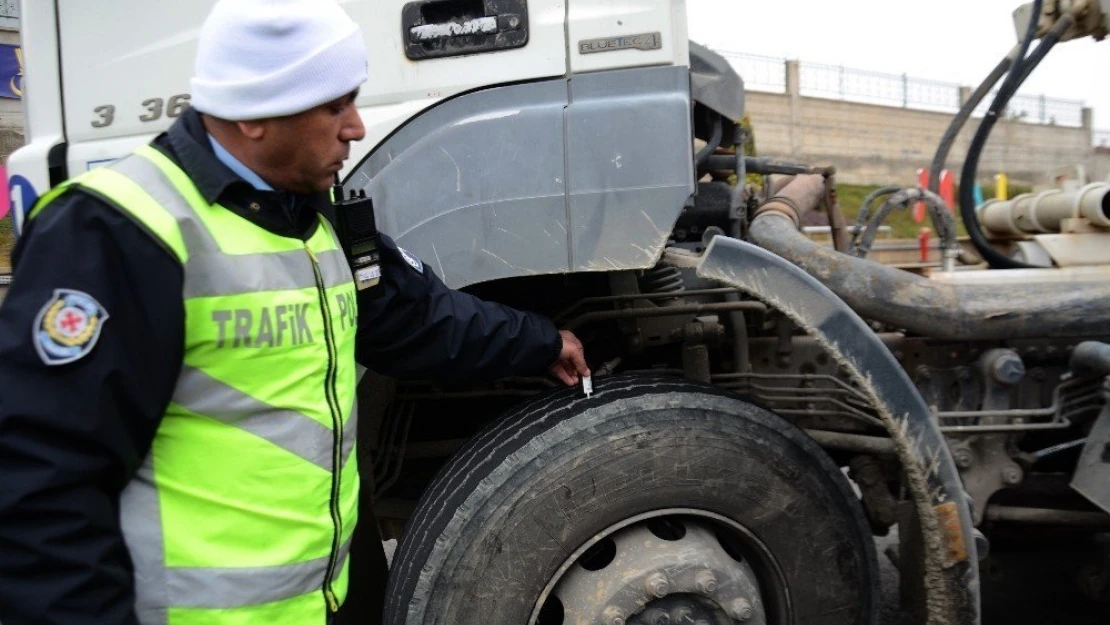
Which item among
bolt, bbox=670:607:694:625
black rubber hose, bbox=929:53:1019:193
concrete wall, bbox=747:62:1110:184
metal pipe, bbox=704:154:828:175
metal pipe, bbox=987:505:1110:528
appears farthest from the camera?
concrete wall, bbox=747:62:1110:184

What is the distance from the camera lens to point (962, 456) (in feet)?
7.95

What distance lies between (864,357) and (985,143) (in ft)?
4.15

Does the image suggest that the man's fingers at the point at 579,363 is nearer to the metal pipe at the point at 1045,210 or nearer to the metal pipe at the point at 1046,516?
the metal pipe at the point at 1046,516

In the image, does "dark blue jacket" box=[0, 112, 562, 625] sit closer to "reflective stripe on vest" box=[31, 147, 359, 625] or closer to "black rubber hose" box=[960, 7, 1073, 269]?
"reflective stripe on vest" box=[31, 147, 359, 625]

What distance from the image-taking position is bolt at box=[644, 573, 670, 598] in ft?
6.64

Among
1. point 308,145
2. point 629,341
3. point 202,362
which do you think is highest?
point 308,145

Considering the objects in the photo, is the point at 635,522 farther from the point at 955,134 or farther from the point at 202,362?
the point at 955,134

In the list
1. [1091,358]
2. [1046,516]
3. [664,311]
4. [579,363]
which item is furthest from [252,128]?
[1046,516]

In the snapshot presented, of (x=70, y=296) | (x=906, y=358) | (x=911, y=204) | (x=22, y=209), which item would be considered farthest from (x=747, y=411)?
(x=22, y=209)

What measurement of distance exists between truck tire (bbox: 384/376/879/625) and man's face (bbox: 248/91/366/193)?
80cm

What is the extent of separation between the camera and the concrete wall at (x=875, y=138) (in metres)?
23.0

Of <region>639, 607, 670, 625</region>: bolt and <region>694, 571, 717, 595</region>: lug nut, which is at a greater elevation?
<region>694, 571, 717, 595</region>: lug nut

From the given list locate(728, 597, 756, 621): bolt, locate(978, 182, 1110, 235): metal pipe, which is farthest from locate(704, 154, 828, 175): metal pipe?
locate(728, 597, 756, 621): bolt

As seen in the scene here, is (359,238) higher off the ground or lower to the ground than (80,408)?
higher
